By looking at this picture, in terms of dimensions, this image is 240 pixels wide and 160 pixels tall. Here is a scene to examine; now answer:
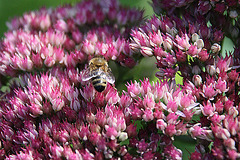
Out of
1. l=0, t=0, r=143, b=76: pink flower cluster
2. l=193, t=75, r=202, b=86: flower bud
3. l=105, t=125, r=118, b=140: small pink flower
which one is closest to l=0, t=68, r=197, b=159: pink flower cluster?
l=105, t=125, r=118, b=140: small pink flower

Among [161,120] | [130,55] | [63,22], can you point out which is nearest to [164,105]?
[161,120]

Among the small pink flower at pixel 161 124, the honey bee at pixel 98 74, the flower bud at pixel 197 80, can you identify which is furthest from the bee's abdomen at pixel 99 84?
the flower bud at pixel 197 80

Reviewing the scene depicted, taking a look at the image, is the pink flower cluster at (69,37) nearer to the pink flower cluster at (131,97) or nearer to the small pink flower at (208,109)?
the pink flower cluster at (131,97)

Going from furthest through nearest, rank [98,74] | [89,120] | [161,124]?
[98,74], [89,120], [161,124]

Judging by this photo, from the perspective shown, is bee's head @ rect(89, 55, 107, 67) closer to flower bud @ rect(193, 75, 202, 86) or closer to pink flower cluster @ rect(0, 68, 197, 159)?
pink flower cluster @ rect(0, 68, 197, 159)

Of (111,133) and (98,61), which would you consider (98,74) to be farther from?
(111,133)

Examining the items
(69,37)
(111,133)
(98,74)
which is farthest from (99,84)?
(69,37)
